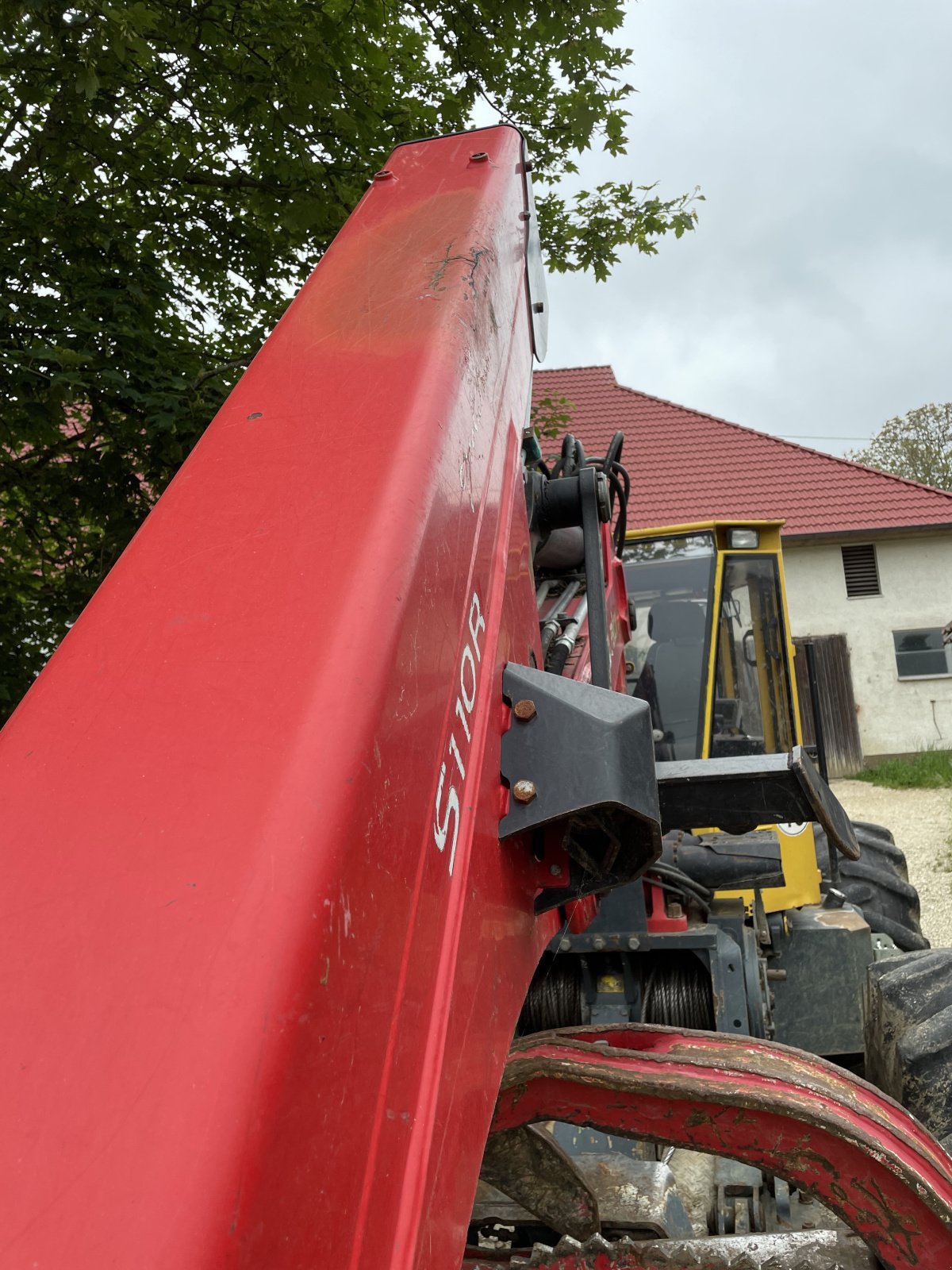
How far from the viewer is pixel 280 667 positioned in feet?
3.28

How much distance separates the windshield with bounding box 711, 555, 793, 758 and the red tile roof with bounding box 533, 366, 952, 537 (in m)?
12.8

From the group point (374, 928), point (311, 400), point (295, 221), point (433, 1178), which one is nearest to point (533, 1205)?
point (433, 1178)

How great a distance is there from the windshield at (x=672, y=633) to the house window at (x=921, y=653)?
1466cm

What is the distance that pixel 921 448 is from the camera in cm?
3406

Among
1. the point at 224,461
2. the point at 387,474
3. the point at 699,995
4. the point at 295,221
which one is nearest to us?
the point at 387,474

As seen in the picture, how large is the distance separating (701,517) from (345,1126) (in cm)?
1767

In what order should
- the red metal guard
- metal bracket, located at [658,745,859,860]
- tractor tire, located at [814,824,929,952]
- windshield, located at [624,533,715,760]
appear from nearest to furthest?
the red metal guard → metal bracket, located at [658,745,859,860] → windshield, located at [624,533,715,760] → tractor tire, located at [814,824,929,952]

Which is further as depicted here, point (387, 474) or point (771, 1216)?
point (771, 1216)

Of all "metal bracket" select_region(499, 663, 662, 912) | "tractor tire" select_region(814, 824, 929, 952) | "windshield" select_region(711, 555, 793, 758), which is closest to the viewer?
"metal bracket" select_region(499, 663, 662, 912)

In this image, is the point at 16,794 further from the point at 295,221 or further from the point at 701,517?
the point at 701,517

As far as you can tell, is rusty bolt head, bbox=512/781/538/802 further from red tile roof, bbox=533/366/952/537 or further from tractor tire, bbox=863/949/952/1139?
red tile roof, bbox=533/366/952/537

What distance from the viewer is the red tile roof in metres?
18.4

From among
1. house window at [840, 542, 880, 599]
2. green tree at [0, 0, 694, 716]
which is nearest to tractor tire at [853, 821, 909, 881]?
green tree at [0, 0, 694, 716]

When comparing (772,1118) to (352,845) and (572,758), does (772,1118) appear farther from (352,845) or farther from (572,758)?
(352,845)
